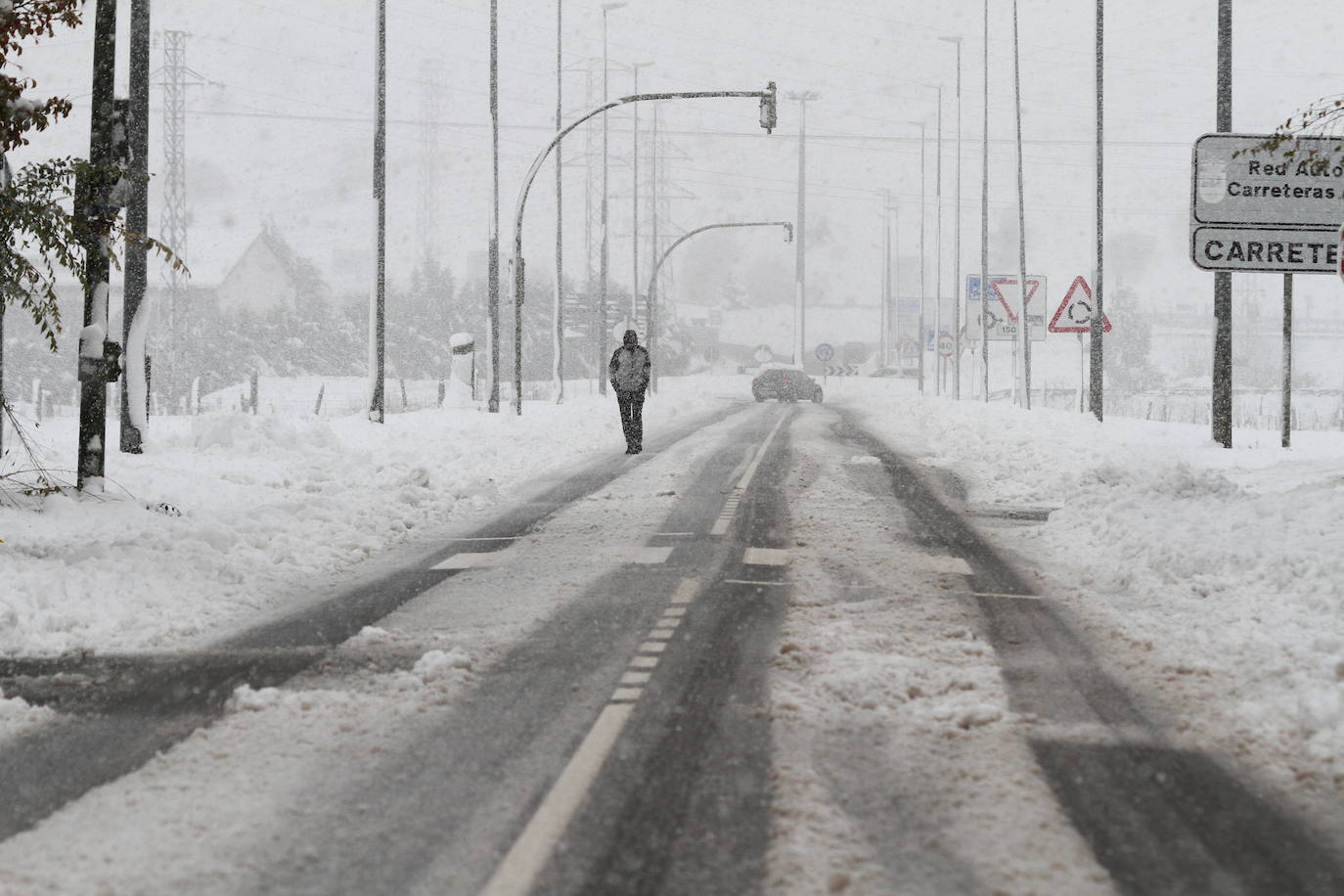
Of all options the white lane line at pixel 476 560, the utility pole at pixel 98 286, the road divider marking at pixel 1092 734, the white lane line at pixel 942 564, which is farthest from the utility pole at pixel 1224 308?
the utility pole at pixel 98 286

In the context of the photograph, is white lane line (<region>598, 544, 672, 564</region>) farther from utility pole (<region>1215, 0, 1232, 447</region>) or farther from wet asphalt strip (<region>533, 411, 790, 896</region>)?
Result: utility pole (<region>1215, 0, 1232, 447</region>)

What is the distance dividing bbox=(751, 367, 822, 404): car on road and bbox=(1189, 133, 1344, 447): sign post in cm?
3811

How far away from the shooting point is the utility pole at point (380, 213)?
23.4 meters

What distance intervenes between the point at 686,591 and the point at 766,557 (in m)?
1.61

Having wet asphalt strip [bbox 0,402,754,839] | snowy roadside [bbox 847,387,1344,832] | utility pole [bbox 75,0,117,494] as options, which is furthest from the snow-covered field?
utility pole [bbox 75,0,117,494]

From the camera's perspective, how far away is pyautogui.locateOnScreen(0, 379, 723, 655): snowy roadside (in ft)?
25.2

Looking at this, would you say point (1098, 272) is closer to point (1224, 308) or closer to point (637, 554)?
point (1224, 308)

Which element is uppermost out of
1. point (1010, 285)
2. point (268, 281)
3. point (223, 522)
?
point (268, 281)

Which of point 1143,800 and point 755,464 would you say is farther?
point 755,464

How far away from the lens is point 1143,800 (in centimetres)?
459

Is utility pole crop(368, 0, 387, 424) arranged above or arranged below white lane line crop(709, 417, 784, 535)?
above

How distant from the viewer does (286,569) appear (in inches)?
376

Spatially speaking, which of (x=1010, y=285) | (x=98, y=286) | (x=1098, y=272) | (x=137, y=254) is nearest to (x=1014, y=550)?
(x=98, y=286)

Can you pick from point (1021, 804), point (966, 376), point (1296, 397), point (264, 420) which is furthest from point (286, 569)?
point (966, 376)
